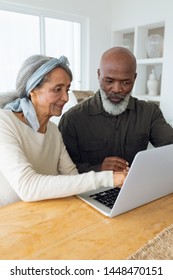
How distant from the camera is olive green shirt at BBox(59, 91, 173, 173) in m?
1.42

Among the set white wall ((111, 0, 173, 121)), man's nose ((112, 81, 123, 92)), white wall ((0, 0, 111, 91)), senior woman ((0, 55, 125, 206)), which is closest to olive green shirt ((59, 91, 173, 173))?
man's nose ((112, 81, 123, 92))

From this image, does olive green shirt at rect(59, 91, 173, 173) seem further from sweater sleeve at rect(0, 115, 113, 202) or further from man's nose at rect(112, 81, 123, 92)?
sweater sleeve at rect(0, 115, 113, 202)

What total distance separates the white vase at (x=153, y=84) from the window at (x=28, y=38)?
1044 millimetres

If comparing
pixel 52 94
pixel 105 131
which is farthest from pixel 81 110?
pixel 52 94

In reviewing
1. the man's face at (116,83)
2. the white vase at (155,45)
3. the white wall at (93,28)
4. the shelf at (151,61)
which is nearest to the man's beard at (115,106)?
the man's face at (116,83)

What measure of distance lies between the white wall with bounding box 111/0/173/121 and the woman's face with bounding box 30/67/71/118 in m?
2.06

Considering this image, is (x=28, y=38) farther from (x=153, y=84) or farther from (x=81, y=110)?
(x=81, y=110)

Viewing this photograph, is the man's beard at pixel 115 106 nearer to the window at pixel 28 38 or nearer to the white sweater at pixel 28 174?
the white sweater at pixel 28 174

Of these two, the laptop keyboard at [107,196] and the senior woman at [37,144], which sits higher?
the senior woman at [37,144]

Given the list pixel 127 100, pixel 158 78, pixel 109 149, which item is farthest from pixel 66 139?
pixel 158 78

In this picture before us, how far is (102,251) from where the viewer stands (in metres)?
0.59

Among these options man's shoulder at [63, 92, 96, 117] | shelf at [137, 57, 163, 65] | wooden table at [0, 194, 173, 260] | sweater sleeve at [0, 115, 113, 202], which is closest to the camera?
wooden table at [0, 194, 173, 260]

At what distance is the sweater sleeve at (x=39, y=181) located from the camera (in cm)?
82
